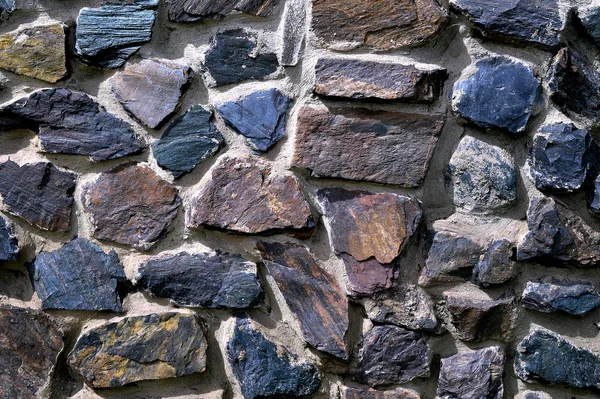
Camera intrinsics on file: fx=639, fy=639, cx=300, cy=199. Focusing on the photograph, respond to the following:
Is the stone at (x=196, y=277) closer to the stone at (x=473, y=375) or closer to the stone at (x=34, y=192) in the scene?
the stone at (x=34, y=192)

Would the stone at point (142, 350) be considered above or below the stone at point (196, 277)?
below

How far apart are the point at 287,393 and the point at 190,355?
0.62 feet

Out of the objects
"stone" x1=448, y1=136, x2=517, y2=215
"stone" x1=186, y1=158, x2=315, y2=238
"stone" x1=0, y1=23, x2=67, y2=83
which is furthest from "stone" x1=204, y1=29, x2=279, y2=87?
"stone" x1=448, y1=136, x2=517, y2=215

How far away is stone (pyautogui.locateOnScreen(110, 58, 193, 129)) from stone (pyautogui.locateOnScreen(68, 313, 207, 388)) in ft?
1.21

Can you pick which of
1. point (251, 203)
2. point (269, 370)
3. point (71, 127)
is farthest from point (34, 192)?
point (269, 370)

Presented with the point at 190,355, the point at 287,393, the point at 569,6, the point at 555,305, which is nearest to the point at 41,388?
the point at 190,355

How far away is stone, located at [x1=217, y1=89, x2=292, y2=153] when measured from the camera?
3.86ft

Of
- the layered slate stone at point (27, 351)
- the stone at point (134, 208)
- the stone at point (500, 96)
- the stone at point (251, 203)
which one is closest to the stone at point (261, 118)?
the stone at point (251, 203)

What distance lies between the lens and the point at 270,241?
1179mm

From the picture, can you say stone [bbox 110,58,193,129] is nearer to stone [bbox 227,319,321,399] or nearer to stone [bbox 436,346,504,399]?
stone [bbox 227,319,321,399]

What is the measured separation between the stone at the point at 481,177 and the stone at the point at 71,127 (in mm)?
604

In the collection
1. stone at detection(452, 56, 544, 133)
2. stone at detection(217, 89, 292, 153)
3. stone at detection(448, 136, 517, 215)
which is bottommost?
stone at detection(217, 89, 292, 153)

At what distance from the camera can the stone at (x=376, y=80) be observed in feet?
3.76

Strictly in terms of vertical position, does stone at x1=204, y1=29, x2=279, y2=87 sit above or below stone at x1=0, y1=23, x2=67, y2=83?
above
